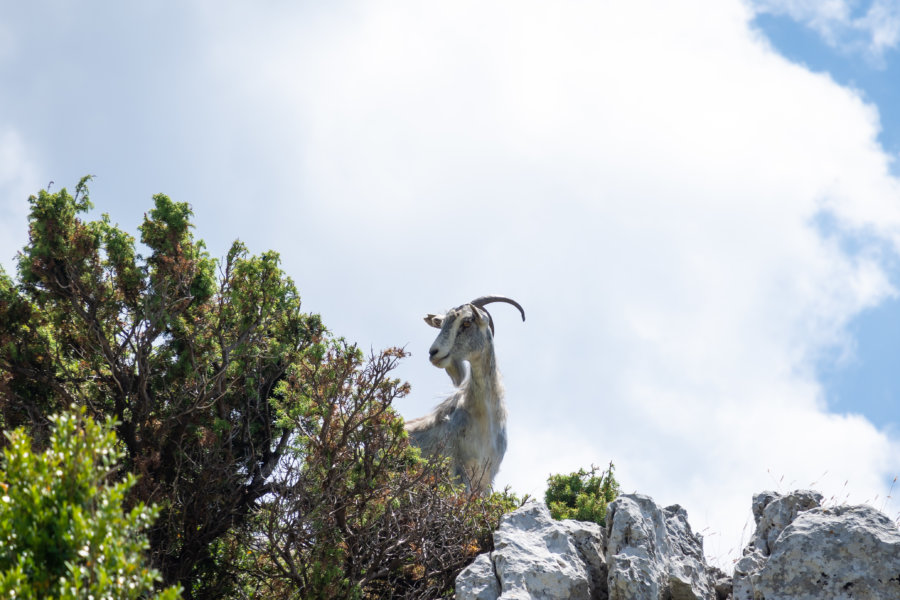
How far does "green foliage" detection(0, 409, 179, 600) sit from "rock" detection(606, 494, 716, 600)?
3711 mm

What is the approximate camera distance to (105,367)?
8.15m

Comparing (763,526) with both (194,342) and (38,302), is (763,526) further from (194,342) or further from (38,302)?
(38,302)

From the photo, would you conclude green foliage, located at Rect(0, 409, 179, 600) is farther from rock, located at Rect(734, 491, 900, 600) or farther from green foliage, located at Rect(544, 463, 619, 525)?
green foliage, located at Rect(544, 463, 619, 525)

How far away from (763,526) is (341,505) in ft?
10.9

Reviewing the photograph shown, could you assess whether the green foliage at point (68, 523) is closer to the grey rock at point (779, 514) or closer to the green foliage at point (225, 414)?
the green foliage at point (225, 414)

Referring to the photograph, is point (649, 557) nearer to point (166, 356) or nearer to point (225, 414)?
point (225, 414)

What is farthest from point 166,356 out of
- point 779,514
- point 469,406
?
point 779,514

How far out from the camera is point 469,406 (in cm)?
1140

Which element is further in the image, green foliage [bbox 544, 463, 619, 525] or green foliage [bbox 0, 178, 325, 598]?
green foliage [bbox 544, 463, 619, 525]

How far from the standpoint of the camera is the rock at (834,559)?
20.7 feet

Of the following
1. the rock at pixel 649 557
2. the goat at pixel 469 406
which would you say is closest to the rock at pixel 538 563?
the rock at pixel 649 557

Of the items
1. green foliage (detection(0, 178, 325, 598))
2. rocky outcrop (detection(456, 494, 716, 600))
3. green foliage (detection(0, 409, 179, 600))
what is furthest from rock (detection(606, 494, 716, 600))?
green foliage (detection(0, 409, 179, 600))

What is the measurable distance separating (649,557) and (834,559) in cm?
127

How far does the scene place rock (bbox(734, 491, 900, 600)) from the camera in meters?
6.32
